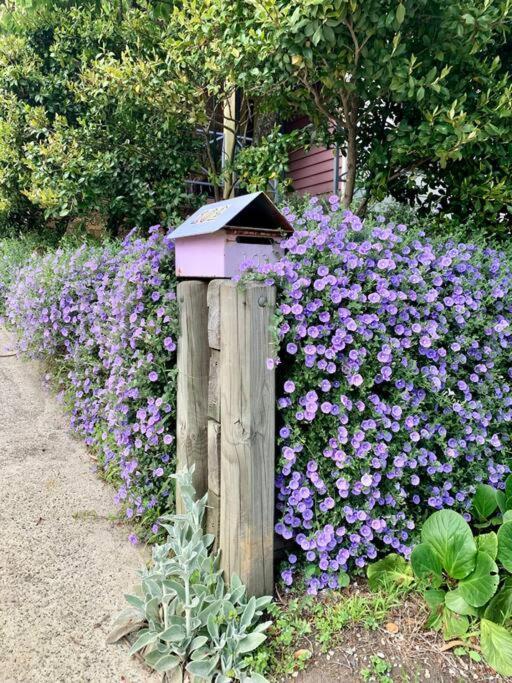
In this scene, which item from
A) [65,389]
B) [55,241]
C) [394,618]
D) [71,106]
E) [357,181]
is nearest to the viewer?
[394,618]

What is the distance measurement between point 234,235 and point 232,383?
607mm

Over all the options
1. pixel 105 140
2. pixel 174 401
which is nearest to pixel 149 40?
pixel 105 140

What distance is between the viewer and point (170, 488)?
226 cm

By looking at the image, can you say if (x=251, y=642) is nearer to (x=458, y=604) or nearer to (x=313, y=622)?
(x=313, y=622)

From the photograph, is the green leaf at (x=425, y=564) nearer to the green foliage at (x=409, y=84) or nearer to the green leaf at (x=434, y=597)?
the green leaf at (x=434, y=597)

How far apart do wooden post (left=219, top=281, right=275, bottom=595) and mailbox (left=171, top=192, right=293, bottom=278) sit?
16 centimetres

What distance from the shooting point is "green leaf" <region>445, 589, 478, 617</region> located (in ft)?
5.45

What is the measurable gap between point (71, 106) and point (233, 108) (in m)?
1.96

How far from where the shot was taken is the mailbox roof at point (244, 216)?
1861 millimetres

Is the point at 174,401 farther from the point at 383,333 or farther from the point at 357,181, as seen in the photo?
the point at 357,181

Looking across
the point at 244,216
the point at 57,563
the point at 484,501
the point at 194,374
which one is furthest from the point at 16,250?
the point at 484,501

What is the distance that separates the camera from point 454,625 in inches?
66.1

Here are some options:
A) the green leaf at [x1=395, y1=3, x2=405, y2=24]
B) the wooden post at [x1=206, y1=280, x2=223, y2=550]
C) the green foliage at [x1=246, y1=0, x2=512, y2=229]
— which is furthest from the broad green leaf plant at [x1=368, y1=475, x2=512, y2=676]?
the green leaf at [x1=395, y1=3, x2=405, y2=24]

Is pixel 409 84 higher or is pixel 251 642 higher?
pixel 409 84
